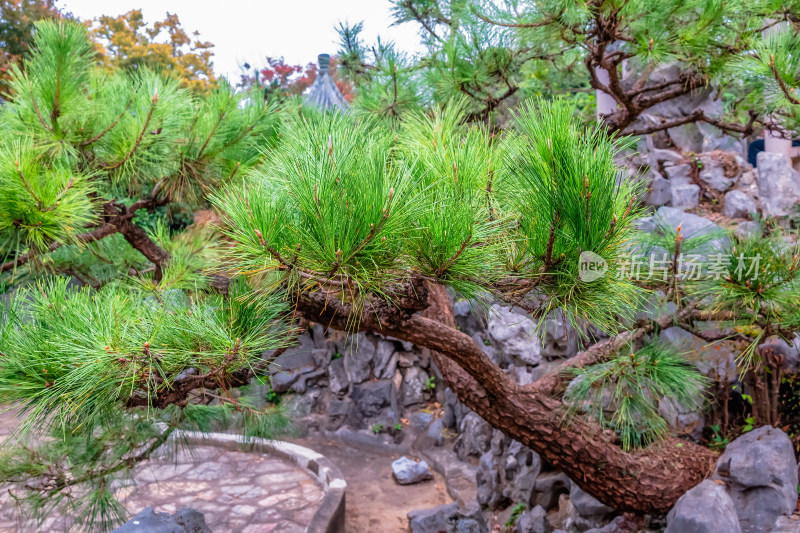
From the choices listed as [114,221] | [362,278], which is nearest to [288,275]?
[362,278]

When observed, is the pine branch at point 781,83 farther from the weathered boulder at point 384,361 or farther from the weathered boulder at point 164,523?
the weathered boulder at point 384,361

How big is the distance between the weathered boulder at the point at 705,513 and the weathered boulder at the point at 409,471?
2654 millimetres

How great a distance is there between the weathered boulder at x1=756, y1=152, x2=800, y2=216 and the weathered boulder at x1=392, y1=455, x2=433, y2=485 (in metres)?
3.13

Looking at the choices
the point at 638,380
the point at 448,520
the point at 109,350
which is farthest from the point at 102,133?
the point at 448,520

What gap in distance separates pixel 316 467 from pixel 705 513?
2.91 m

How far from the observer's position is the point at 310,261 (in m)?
1.15

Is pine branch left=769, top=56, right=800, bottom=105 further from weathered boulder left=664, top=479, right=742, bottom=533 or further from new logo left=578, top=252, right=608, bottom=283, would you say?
weathered boulder left=664, top=479, right=742, bottom=533

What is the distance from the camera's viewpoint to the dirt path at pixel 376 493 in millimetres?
4008

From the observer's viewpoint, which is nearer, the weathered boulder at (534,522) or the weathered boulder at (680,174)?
the weathered boulder at (534,522)

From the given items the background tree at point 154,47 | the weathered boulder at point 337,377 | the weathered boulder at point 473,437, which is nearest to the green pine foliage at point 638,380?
the weathered boulder at point 473,437

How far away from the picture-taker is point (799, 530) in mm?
2012

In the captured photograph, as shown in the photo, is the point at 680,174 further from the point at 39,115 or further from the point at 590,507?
the point at 39,115

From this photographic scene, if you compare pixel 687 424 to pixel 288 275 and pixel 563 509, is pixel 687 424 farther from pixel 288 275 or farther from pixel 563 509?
pixel 288 275

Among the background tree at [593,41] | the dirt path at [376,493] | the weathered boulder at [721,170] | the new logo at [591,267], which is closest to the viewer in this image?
the new logo at [591,267]
